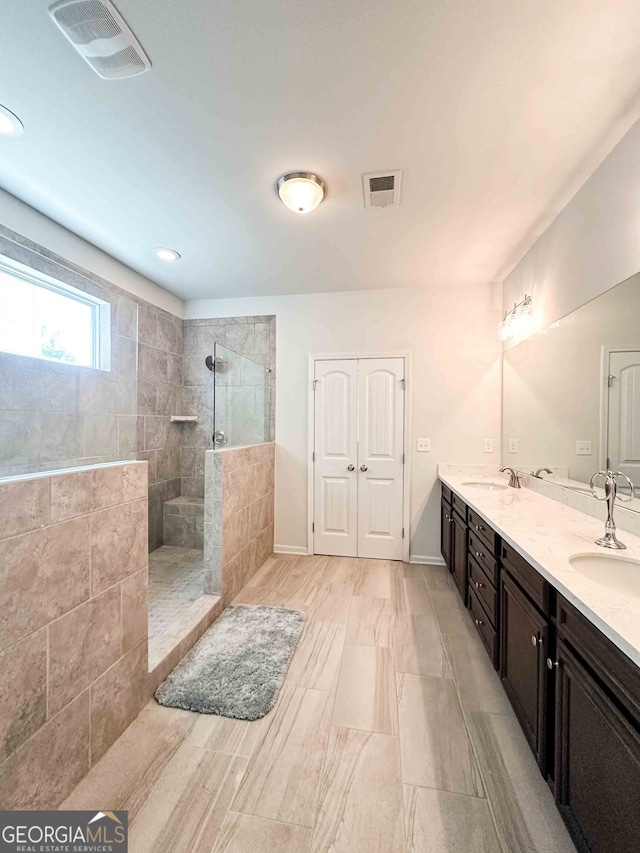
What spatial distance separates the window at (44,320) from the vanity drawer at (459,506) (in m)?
2.37

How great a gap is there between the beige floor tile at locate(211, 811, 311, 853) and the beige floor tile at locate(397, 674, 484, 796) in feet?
1.41

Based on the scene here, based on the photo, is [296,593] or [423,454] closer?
[296,593]

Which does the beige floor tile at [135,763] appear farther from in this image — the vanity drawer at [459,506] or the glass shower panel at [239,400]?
the vanity drawer at [459,506]

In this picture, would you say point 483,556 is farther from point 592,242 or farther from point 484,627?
point 592,242

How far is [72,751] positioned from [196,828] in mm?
512

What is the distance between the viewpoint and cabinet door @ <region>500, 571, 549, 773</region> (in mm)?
1143

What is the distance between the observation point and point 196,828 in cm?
106

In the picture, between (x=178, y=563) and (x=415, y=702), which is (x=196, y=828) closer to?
(x=415, y=702)

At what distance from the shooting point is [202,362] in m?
3.64

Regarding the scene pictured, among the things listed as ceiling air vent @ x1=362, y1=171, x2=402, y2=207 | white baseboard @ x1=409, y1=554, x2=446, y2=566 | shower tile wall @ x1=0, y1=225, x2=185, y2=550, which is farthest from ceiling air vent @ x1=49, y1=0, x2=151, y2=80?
white baseboard @ x1=409, y1=554, x2=446, y2=566

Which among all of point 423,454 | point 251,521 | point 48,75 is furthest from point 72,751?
point 423,454

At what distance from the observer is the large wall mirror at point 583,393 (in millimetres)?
1496

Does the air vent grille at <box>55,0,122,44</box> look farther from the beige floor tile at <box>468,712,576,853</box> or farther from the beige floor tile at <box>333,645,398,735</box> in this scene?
the beige floor tile at <box>468,712,576,853</box>

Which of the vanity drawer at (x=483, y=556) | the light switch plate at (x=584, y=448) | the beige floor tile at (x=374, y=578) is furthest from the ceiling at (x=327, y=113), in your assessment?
the beige floor tile at (x=374, y=578)
